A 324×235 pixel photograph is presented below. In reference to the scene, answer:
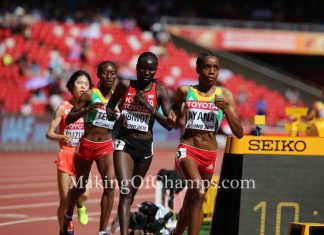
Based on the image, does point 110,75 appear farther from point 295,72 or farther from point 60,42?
point 295,72

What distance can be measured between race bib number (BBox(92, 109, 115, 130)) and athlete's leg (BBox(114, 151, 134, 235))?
649mm

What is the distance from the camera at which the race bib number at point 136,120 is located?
905 centimetres

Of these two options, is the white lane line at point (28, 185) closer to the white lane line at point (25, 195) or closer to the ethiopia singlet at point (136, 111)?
the white lane line at point (25, 195)

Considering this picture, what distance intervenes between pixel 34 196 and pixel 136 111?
688cm

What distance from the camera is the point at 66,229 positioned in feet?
32.8

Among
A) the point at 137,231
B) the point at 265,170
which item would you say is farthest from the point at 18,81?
the point at 265,170

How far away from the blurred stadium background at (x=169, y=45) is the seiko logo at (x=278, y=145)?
16.4 meters

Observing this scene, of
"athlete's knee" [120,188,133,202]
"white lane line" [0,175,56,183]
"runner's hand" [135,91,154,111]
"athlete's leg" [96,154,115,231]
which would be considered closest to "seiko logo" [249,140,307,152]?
"runner's hand" [135,91,154,111]

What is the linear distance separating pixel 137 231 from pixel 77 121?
1.72 meters

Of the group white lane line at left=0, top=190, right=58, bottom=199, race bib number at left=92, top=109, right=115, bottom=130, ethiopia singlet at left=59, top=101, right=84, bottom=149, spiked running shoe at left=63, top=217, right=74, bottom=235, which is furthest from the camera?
white lane line at left=0, top=190, right=58, bottom=199

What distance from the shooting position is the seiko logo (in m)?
8.48

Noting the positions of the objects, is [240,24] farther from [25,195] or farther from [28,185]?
[25,195]

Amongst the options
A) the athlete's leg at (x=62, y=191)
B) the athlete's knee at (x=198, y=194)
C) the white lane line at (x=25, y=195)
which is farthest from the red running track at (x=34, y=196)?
the athlete's knee at (x=198, y=194)

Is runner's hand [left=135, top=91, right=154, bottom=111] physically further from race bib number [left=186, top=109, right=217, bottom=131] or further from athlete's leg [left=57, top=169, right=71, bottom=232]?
athlete's leg [left=57, top=169, right=71, bottom=232]
